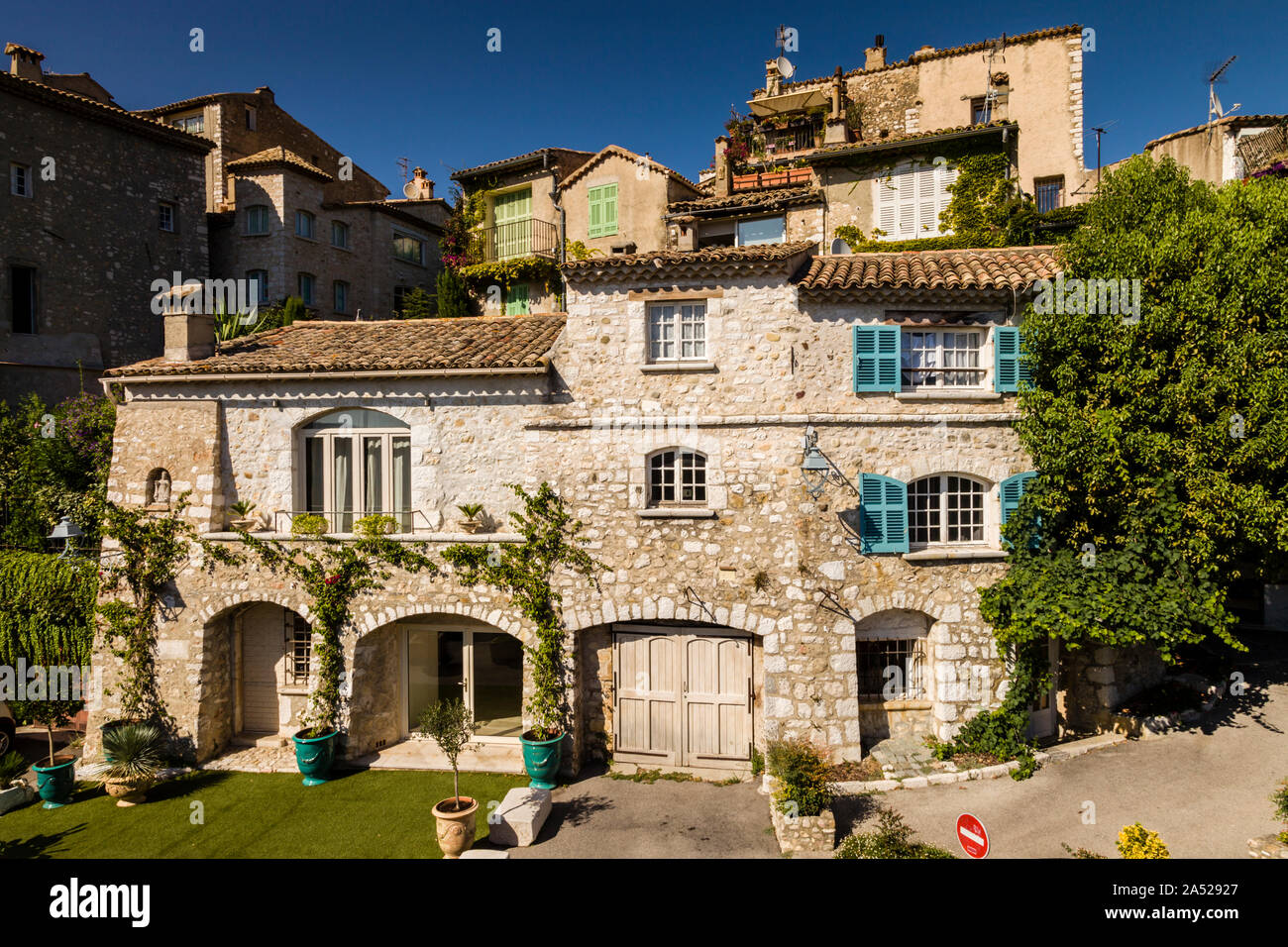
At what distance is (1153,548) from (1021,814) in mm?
5319

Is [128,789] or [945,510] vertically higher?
[945,510]

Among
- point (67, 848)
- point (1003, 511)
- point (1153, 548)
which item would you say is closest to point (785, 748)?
point (1003, 511)

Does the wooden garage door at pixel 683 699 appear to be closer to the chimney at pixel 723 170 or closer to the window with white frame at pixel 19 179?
the chimney at pixel 723 170

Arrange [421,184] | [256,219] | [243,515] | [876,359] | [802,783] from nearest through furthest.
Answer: [802,783]
[876,359]
[243,515]
[256,219]
[421,184]

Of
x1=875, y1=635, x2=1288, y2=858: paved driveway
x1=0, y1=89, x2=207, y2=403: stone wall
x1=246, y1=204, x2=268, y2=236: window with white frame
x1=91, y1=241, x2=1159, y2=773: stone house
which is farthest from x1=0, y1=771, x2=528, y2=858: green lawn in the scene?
x1=246, y1=204, x2=268, y2=236: window with white frame

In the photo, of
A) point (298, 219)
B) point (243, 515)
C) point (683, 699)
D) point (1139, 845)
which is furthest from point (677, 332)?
point (298, 219)

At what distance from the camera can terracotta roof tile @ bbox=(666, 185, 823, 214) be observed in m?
22.9

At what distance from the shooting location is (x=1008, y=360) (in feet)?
43.7

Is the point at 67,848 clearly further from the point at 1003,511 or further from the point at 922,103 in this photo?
the point at 922,103

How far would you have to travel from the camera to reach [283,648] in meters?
15.2

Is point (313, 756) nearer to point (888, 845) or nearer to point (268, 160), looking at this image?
point (888, 845)

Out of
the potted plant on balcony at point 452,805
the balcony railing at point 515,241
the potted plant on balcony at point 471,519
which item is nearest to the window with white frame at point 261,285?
the balcony railing at point 515,241

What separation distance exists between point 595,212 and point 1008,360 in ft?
56.6
